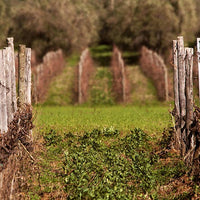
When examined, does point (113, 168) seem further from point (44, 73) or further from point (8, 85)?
point (44, 73)

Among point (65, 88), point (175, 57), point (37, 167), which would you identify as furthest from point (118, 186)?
point (65, 88)

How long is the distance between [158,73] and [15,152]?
1447 centimetres

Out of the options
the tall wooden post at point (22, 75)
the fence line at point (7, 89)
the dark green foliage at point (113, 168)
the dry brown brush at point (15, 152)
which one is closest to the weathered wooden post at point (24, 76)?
the tall wooden post at point (22, 75)

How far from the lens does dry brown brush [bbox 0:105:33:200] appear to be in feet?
20.1

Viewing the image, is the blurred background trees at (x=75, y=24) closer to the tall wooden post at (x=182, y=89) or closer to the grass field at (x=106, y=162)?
the grass field at (x=106, y=162)

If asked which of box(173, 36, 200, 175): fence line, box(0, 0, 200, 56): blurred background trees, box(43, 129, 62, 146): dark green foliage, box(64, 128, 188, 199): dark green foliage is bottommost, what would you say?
box(64, 128, 188, 199): dark green foliage

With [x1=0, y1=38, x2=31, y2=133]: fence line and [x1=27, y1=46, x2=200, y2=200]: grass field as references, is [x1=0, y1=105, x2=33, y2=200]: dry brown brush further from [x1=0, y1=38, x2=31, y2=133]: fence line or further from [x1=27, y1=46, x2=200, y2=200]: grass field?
[x1=27, y1=46, x2=200, y2=200]: grass field

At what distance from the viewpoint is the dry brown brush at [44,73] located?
18.1m

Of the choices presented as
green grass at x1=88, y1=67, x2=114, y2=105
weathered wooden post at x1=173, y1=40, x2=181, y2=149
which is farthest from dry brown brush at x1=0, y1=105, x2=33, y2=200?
green grass at x1=88, y1=67, x2=114, y2=105

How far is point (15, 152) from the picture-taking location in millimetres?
6586

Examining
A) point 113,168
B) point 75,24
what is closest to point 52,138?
point 113,168

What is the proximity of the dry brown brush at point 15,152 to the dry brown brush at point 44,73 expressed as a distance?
772cm

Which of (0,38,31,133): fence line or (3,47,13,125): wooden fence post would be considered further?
(3,47,13,125): wooden fence post

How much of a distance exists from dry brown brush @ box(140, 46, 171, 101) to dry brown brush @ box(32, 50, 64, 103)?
19.8 ft
